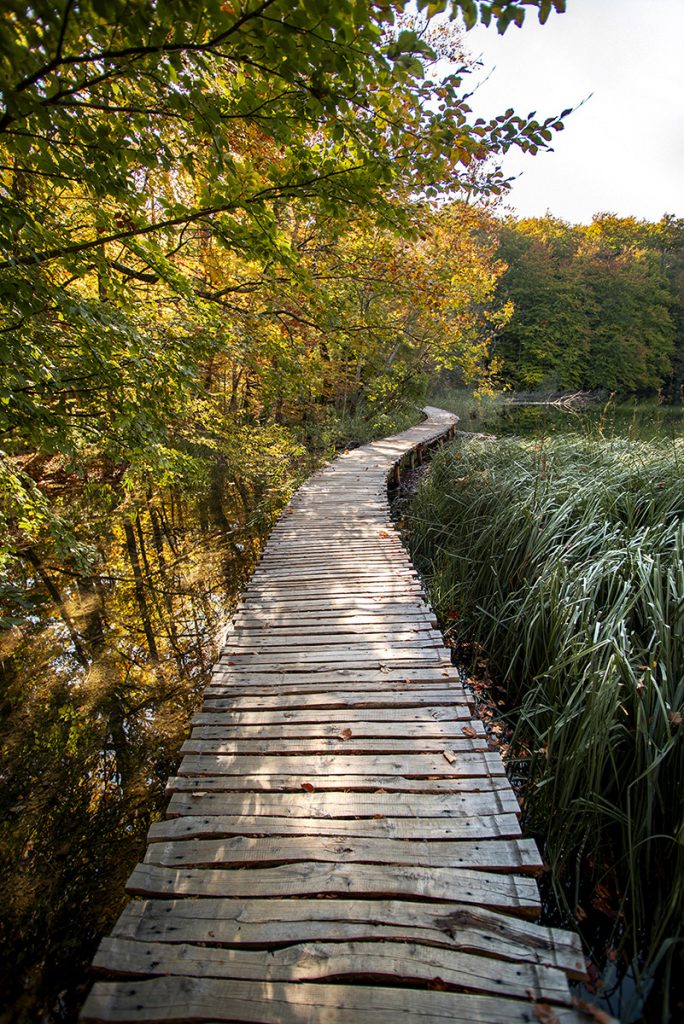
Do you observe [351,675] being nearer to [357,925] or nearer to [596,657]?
[357,925]

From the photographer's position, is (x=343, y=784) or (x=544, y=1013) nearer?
(x=544, y=1013)

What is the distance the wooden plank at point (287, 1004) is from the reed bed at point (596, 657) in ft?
3.61

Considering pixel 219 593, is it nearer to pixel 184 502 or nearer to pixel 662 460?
pixel 184 502

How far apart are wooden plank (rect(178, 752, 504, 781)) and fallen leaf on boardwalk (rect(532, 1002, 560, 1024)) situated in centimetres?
87

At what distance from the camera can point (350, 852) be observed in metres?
1.83

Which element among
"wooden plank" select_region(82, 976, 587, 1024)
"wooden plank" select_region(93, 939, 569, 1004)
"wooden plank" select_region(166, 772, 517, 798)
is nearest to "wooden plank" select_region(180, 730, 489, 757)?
"wooden plank" select_region(166, 772, 517, 798)

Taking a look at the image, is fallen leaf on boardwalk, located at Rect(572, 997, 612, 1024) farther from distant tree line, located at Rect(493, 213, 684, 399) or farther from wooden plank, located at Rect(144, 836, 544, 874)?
distant tree line, located at Rect(493, 213, 684, 399)

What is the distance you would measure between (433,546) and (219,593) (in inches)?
116

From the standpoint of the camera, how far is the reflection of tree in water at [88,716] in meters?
A: 2.35

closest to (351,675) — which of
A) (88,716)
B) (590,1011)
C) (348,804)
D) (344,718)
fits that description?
(344,718)

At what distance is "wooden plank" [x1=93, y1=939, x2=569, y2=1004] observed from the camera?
55.7 inches

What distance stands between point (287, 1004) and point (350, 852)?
0.52m

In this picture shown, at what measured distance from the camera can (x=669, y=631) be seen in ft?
8.95

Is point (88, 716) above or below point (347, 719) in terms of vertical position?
below
